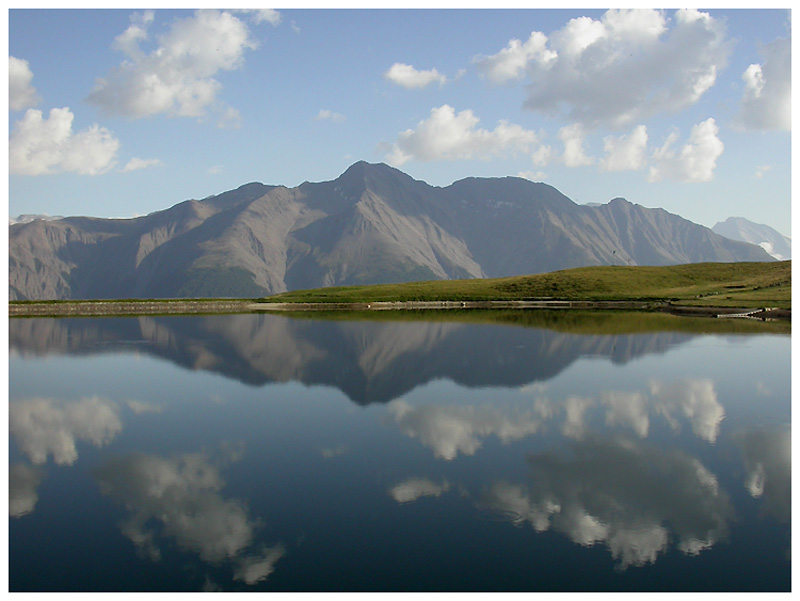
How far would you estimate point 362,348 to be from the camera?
73625 millimetres

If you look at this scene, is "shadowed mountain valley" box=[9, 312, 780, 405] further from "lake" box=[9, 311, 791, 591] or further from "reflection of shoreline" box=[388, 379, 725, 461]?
"reflection of shoreline" box=[388, 379, 725, 461]

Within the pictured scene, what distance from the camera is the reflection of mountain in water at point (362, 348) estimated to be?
53469 mm

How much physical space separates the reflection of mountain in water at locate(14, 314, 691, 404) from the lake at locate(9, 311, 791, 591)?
90cm

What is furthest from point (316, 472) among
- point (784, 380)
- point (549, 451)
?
point (784, 380)

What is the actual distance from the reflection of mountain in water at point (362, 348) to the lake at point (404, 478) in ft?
2.95

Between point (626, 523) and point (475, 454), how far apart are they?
9.18 metres

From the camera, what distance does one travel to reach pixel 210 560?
19.9m

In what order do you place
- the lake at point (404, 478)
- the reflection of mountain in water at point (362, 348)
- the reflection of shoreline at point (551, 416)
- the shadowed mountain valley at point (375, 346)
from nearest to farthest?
the lake at point (404, 478), the reflection of shoreline at point (551, 416), the reflection of mountain in water at point (362, 348), the shadowed mountain valley at point (375, 346)

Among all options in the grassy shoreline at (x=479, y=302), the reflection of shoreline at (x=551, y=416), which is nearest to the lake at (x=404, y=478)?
the reflection of shoreline at (x=551, y=416)

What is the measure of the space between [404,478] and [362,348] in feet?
154

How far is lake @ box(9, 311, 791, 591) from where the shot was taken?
1917 centimetres

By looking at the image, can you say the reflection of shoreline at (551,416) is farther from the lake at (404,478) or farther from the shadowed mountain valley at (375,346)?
the shadowed mountain valley at (375,346)

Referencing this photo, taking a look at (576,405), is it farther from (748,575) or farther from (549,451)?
(748,575)

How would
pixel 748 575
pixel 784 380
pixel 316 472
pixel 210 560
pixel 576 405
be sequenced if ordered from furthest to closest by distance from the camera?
1. pixel 784 380
2. pixel 576 405
3. pixel 316 472
4. pixel 210 560
5. pixel 748 575
